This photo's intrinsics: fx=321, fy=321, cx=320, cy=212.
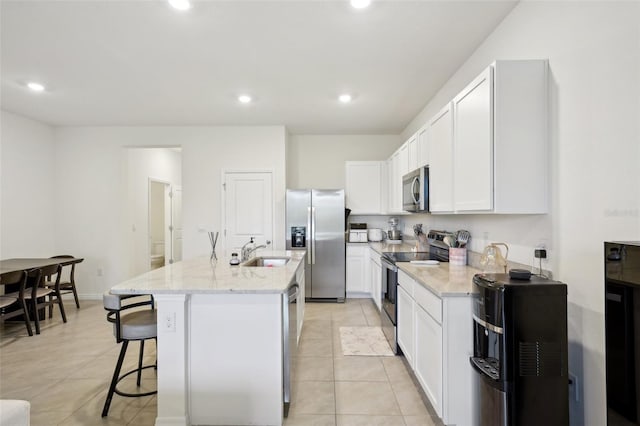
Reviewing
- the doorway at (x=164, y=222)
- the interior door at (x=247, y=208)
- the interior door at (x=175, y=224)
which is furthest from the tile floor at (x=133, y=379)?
the interior door at (x=175, y=224)

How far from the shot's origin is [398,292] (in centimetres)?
291

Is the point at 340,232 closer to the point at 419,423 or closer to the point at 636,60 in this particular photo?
the point at 419,423

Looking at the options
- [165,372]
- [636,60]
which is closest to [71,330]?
[165,372]

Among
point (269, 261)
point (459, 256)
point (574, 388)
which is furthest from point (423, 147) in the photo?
point (574, 388)

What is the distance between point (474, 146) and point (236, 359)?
6.72 ft

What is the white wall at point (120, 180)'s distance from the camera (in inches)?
201

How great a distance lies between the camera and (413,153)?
11.9ft

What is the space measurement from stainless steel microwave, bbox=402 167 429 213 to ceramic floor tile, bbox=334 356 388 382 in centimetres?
A: 150

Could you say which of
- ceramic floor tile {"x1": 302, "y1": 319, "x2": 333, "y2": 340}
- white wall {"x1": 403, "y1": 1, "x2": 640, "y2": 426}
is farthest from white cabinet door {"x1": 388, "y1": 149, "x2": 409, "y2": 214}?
white wall {"x1": 403, "y1": 1, "x2": 640, "y2": 426}

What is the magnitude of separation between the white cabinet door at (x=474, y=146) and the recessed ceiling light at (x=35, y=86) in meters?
4.24

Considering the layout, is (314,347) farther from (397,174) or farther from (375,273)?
(397,174)

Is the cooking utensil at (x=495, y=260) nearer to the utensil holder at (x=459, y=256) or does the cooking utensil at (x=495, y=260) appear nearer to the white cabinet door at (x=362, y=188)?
the utensil holder at (x=459, y=256)

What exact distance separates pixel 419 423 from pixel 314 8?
2869 mm

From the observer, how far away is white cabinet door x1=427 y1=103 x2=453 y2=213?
8.27 ft
